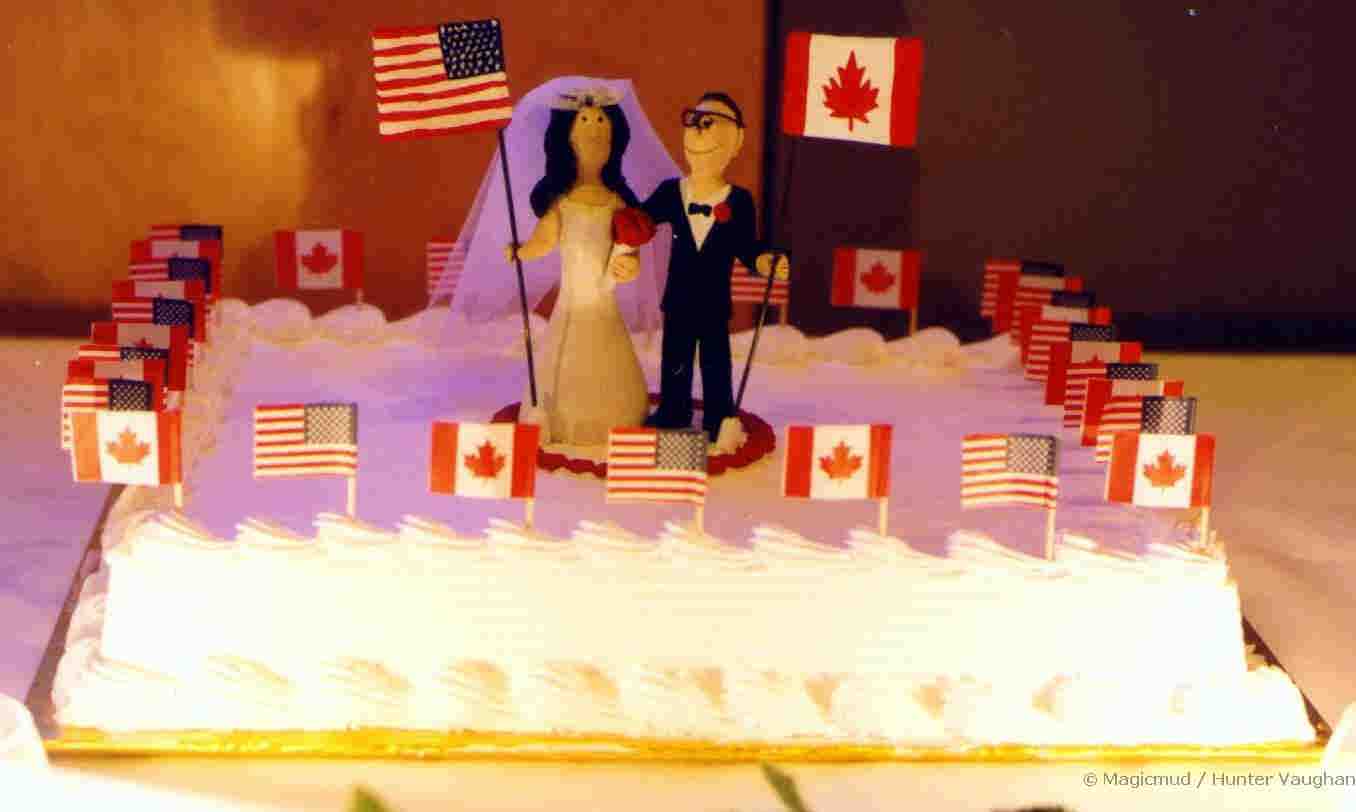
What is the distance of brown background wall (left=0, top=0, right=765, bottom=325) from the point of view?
903 cm

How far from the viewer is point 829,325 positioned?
978 centimetres

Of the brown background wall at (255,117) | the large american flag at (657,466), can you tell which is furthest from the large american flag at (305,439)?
the brown background wall at (255,117)

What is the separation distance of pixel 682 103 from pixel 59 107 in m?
2.68

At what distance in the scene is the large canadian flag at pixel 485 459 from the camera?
5.36 m

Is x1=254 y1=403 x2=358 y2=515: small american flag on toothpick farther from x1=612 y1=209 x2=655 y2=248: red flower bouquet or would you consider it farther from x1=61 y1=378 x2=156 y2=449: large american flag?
x1=612 y1=209 x2=655 y2=248: red flower bouquet

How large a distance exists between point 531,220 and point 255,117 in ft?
9.28

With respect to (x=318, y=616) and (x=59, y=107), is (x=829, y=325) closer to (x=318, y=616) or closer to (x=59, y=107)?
(x=59, y=107)

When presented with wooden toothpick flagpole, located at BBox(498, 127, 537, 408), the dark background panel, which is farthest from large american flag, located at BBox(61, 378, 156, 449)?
the dark background panel

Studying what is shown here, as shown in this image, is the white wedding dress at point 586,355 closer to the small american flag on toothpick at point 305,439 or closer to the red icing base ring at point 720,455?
the red icing base ring at point 720,455

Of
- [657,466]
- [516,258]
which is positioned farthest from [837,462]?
[516,258]

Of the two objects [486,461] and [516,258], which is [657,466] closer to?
[486,461]

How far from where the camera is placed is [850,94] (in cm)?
615

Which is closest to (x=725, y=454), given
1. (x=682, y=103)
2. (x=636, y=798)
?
(x=636, y=798)

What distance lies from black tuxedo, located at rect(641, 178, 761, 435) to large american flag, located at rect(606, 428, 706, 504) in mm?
1089
